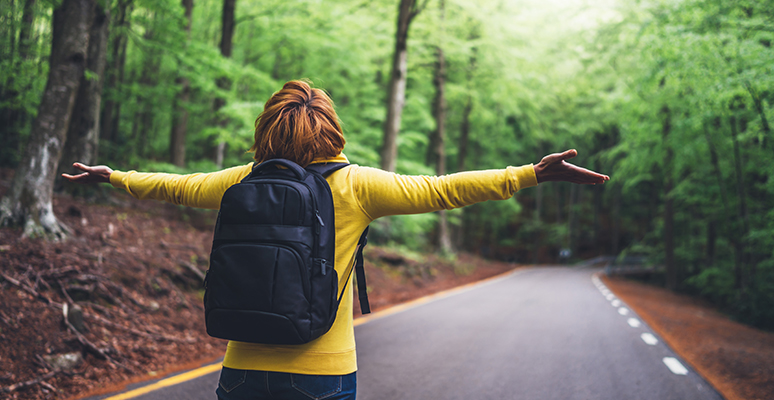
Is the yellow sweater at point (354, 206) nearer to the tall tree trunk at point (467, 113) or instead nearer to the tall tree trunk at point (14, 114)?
the tall tree trunk at point (14, 114)

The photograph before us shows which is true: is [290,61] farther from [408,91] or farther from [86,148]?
[86,148]

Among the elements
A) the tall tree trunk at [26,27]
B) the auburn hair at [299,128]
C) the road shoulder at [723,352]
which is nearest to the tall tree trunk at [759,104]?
the road shoulder at [723,352]

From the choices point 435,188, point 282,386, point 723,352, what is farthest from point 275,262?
point 723,352

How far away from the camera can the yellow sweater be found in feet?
5.38

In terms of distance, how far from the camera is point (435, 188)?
170cm

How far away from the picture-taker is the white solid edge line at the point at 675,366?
5.71 meters

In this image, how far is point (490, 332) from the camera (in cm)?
789

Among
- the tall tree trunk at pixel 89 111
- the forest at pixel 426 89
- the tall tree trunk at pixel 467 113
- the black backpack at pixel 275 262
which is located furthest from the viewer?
the tall tree trunk at pixel 467 113

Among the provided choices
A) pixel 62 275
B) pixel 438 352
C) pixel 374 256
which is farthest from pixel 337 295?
pixel 374 256

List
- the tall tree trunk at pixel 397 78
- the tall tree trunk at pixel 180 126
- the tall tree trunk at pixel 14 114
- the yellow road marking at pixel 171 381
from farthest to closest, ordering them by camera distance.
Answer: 1. the tall tree trunk at pixel 180 126
2. the tall tree trunk at pixel 397 78
3. the tall tree trunk at pixel 14 114
4. the yellow road marking at pixel 171 381

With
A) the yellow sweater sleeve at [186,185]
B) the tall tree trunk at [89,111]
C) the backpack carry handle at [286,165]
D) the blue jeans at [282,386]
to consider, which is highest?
the tall tree trunk at [89,111]

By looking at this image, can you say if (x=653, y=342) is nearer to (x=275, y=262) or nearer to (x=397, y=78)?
(x=275, y=262)

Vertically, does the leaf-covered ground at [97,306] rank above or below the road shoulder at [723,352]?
above

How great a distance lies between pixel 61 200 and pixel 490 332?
8042mm
